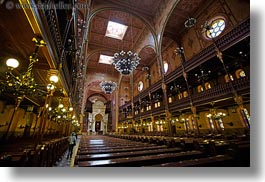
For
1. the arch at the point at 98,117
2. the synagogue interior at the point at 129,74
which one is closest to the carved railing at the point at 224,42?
the synagogue interior at the point at 129,74

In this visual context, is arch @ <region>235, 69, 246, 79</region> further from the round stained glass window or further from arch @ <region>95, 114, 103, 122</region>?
arch @ <region>95, 114, 103, 122</region>

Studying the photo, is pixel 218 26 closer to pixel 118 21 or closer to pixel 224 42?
pixel 224 42

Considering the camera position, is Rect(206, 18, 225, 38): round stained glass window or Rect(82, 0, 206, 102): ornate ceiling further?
Rect(82, 0, 206, 102): ornate ceiling

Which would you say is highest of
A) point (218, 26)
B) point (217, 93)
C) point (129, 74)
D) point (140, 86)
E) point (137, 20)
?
point (137, 20)

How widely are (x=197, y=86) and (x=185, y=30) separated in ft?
20.8

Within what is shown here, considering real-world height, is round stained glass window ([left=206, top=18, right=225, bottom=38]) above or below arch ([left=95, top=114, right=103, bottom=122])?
above

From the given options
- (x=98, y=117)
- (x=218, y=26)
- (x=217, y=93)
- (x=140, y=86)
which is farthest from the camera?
(x=98, y=117)

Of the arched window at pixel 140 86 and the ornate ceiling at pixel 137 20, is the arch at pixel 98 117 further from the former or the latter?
the ornate ceiling at pixel 137 20

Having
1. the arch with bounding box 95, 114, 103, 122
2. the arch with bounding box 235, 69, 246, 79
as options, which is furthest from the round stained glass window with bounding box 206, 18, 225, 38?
the arch with bounding box 95, 114, 103, 122

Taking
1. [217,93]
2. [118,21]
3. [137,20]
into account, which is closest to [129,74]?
[217,93]

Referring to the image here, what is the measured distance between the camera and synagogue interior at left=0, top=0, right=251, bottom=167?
2701 mm

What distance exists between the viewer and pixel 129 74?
11648 mm

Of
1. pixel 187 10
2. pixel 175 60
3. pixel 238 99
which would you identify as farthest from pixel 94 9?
pixel 238 99

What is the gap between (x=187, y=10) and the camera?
12289mm
